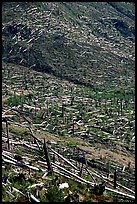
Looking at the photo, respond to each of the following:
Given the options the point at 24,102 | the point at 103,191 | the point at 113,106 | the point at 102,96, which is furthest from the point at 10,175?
the point at 102,96

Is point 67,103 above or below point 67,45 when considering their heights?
below

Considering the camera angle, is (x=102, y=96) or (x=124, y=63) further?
(x=124, y=63)

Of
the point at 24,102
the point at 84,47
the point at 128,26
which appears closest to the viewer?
the point at 24,102

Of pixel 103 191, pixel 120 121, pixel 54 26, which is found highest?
pixel 54 26

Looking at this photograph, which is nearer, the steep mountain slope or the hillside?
the hillside

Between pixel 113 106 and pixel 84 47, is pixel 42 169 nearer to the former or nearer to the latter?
pixel 113 106
